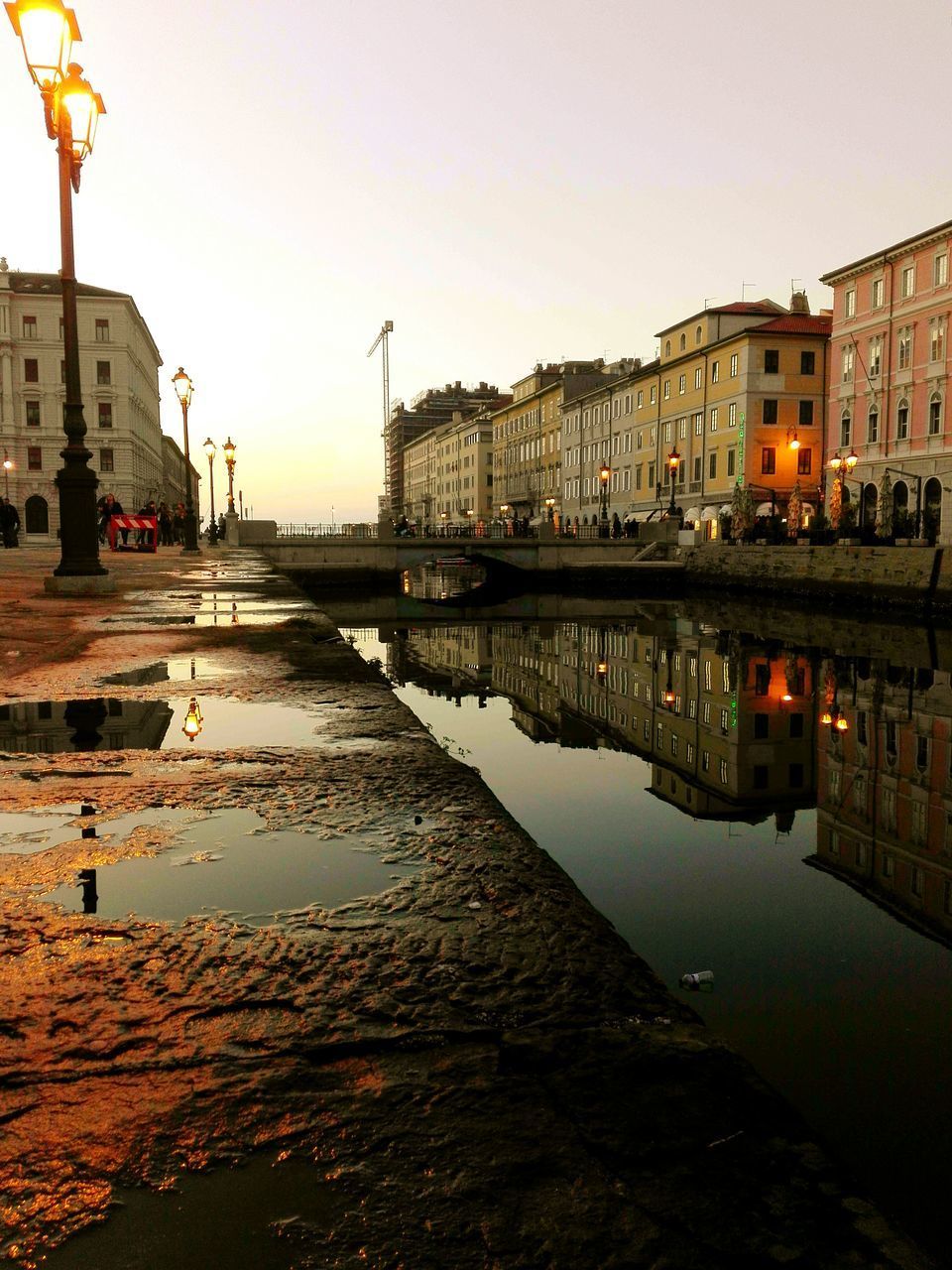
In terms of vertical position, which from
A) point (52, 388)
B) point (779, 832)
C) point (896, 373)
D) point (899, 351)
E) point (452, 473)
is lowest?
point (779, 832)

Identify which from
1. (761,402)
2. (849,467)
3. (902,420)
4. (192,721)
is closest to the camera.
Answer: (192,721)

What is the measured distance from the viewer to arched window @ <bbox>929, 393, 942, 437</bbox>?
4347 cm

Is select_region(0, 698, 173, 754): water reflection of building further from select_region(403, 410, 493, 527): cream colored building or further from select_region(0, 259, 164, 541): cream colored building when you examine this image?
select_region(403, 410, 493, 527): cream colored building

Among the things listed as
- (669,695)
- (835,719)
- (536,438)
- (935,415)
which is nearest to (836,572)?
(935,415)

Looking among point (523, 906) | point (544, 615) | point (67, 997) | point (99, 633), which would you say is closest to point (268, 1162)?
point (67, 997)

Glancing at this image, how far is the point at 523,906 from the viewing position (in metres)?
2.27

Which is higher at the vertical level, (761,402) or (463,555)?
(761,402)

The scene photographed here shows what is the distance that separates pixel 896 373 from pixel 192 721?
160 feet

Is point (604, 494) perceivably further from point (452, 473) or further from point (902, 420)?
point (452, 473)

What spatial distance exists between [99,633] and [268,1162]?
658cm

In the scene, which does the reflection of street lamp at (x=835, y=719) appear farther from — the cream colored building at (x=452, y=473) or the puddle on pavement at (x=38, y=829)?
the cream colored building at (x=452, y=473)

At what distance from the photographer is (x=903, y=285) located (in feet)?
150

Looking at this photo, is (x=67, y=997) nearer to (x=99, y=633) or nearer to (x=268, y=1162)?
(x=268, y=1162)

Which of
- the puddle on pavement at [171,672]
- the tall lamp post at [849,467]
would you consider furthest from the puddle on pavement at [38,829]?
→ the tall lamp post at [849,467]
